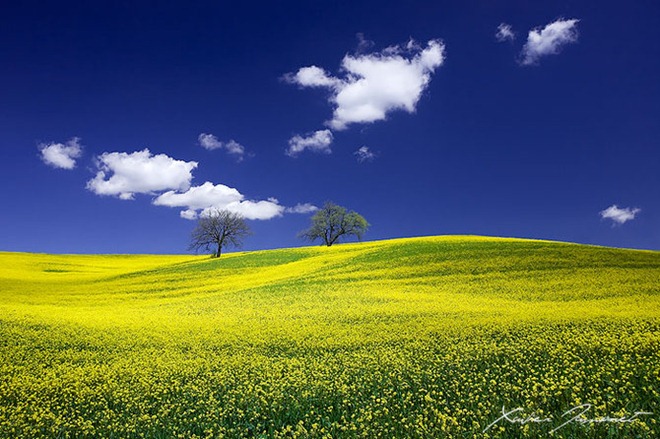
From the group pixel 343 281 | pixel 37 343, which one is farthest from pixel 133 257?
pixel 37 343

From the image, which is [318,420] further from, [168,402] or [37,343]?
[37,343]

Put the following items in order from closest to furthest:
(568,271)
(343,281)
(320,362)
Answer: (320,362) < (568,271) < (343,281)

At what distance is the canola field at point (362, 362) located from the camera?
798 centimetres

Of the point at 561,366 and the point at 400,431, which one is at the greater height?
the point at 561,366

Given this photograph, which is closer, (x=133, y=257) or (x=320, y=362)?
Answer: (x=320, y=362)

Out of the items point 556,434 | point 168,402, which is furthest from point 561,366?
point 168,402

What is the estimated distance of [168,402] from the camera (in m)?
10.2

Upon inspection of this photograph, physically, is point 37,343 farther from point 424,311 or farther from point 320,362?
point 424,311

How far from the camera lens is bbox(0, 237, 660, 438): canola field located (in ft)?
26.2

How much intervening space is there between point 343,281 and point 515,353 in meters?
23.4

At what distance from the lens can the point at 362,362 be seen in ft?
41.5

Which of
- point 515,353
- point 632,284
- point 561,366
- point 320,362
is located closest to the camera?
point 561,366

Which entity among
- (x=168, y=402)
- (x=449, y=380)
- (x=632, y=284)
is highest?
(x=632, y=284)

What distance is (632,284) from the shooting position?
83.1 ft
